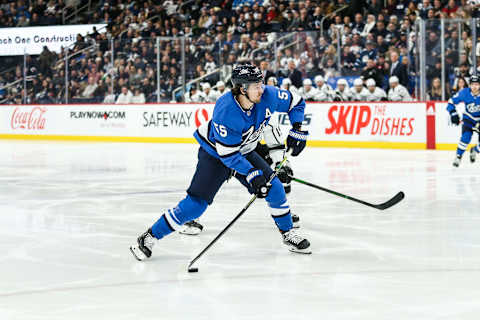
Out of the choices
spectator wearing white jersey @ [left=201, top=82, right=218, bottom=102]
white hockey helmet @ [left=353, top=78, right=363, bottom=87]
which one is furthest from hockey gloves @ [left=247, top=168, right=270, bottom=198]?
spectator wearing white jersey @ [left=201, top=82, right=218, bottom=102]

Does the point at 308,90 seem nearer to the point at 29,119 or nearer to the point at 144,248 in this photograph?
the point at 29,119

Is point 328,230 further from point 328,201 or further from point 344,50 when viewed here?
point 344,50

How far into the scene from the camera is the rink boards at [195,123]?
14.3 metres

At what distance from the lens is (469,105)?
1180cm

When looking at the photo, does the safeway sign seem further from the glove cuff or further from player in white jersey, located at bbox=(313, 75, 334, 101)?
the glove cuff

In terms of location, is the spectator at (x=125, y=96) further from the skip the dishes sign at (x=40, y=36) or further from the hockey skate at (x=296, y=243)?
the hockey skate at (x=296, y=243)

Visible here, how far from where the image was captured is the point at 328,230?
594 cm

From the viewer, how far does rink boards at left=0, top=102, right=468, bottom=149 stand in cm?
1434

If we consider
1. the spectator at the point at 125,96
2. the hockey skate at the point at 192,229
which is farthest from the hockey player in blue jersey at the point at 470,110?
the spectator at the point at 125,96

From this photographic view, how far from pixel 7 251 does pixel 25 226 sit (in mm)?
1081

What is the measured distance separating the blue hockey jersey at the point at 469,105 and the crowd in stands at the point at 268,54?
5.06 feet

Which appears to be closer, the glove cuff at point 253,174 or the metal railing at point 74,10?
the glove cuff at point 253,174

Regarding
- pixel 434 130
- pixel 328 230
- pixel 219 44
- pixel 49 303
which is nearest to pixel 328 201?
pixel 328 230

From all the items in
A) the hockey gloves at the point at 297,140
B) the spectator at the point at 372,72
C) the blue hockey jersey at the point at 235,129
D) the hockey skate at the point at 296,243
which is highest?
the blue hockey jersey at the point at 235,129
